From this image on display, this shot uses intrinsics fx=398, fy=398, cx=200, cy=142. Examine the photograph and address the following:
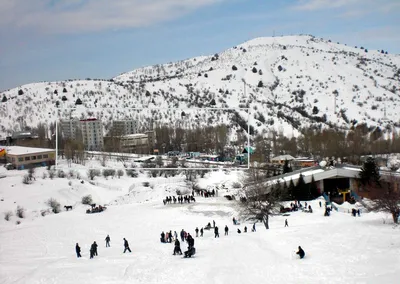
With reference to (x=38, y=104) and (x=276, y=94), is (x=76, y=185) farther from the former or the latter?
(x=276, y=94)

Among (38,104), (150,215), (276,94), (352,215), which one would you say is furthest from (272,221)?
(276,94)

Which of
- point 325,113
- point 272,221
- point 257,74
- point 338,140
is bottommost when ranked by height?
point 272,221

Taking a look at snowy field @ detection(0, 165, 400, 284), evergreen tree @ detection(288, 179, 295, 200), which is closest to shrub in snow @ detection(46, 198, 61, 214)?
snowy field @ detection(0, 165, 400, 284)

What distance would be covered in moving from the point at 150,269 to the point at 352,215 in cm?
1056

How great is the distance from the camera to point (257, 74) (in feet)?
275

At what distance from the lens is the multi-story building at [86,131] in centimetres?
1816

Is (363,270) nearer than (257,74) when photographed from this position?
Yes

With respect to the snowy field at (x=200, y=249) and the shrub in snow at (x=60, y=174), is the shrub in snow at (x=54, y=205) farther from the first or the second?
the shrub in snow at (x=60, y=174)

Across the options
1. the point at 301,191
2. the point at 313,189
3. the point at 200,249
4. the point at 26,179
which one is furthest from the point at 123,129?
the point at 200,249

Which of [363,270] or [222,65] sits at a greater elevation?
[222,65]

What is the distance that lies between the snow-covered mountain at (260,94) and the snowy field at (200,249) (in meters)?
30.5

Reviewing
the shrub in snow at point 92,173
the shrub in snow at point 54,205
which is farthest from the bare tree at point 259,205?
the shrub in snow at point 92,173

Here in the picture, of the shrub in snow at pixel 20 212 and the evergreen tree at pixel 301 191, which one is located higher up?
the evergreen tree at pixel 301 191

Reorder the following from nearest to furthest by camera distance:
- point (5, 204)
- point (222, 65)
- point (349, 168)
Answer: point (5, 204) < point (349, 168) < point (222, 65)
